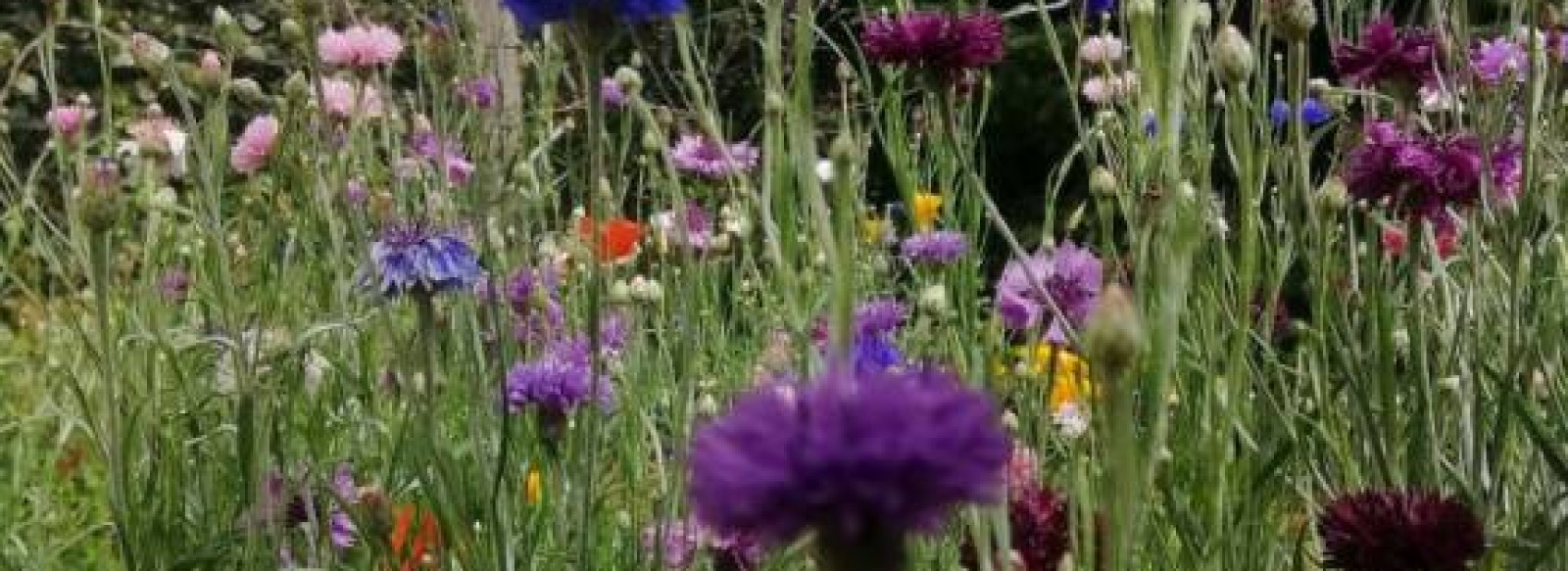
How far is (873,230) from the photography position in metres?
1.79

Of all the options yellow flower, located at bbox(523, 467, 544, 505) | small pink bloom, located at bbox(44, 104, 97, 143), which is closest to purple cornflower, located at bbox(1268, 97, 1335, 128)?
yellow flower, located at bbox(523, 467, 544, 505)

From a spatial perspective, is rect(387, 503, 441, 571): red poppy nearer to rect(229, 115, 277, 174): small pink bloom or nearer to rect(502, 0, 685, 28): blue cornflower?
rect(502, 0, 685, 28): blue cornflower

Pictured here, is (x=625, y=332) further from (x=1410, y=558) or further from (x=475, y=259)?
(x=1410, y=558)

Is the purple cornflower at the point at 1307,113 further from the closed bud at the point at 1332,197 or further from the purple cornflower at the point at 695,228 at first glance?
the closed bud at the point at 1332,197

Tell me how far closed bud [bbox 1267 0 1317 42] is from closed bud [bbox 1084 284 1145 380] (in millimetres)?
410

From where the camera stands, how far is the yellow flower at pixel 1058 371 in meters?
1.17

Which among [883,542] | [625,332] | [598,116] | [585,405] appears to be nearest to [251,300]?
[625,332]

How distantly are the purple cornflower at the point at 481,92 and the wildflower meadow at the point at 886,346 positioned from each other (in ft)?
0.04

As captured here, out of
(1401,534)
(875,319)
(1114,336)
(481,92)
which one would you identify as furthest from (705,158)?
(1114,336)

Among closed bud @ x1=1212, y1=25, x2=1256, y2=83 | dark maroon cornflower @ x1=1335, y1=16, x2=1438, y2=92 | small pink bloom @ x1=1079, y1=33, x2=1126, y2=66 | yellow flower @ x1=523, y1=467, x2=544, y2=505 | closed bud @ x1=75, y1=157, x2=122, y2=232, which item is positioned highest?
closed bud @ x1=1212, y1=25, x2=1256, y2=83

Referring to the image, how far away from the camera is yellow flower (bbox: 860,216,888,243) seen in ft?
5.50

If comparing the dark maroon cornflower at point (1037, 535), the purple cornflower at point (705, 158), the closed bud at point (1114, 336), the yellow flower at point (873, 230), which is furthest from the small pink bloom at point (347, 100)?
the closed bud at point (1114, 336)

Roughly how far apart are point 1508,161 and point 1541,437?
37 centimetres

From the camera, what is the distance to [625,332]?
1580 mm
